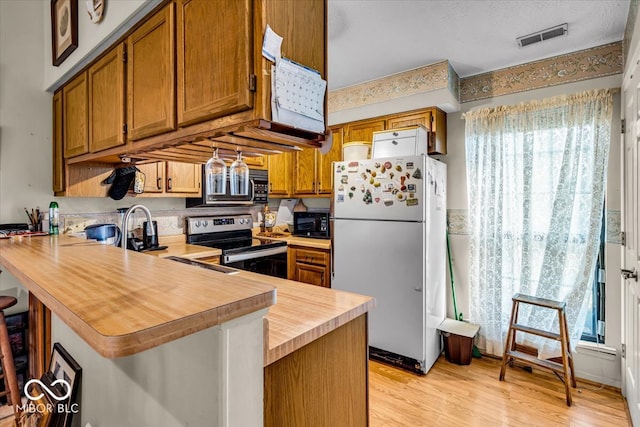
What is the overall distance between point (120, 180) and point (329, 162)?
1985 millimetres

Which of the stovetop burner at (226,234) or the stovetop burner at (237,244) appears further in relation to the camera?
the stovetop burner at (226,234)

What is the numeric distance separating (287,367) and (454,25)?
2400 millimetres

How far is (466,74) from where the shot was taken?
304cm

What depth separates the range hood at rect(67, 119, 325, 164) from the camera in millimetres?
1156

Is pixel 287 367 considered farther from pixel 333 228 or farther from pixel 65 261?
pixel 333 228

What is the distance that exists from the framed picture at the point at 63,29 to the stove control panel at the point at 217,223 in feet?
5.46

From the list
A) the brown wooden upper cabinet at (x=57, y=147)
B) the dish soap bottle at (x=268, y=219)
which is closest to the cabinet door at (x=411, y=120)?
the dish soap bottle at (x=268, y=219)

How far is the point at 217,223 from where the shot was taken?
3586mm

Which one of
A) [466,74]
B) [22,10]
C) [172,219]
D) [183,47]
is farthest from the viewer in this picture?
[172,219]

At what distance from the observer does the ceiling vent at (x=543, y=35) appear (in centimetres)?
227

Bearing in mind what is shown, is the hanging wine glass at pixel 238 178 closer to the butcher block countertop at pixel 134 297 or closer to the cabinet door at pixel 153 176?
the butcher block countertop at pixel 134 297

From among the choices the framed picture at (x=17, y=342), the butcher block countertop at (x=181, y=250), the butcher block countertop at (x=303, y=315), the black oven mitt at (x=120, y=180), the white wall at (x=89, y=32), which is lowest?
the framed picture at (x=17, y=342)

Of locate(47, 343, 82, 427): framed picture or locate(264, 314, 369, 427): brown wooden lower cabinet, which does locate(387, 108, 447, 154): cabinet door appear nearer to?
locate(264, 314, 369, 427): brown wooden lower cabinet

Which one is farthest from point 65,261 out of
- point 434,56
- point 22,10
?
point 434,56
